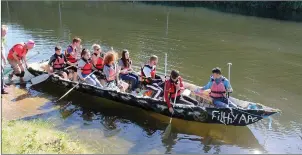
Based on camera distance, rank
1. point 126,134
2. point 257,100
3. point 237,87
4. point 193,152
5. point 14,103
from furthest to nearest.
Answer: point 237,87 < point 257,100 < point 14,103 < point 126,134 < point 193,152

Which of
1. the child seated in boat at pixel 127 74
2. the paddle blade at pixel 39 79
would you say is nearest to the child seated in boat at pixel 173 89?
the child seated in boat at pixel 127 74

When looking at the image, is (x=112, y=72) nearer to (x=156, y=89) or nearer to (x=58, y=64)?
(x=156, y=89)

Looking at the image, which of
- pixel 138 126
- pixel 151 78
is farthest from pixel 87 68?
pixel 138 126

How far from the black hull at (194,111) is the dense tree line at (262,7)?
20082 millimetres

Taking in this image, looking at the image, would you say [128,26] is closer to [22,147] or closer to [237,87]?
[237,87]

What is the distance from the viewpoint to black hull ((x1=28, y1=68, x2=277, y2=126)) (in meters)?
8.92

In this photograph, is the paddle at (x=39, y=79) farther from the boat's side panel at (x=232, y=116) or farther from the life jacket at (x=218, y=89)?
the boat's side panel at (x=232, y=116)

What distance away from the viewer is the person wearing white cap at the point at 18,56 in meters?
12.3

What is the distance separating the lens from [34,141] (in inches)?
305

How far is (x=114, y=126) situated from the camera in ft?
32.3

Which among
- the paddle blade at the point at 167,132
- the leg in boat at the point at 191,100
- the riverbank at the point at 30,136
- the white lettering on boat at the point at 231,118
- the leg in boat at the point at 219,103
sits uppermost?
the leg in boat at the point at 219,103

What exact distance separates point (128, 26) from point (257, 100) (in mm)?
14138

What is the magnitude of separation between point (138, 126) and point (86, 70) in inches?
111

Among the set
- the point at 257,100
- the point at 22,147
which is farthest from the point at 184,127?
the point at 22,147
